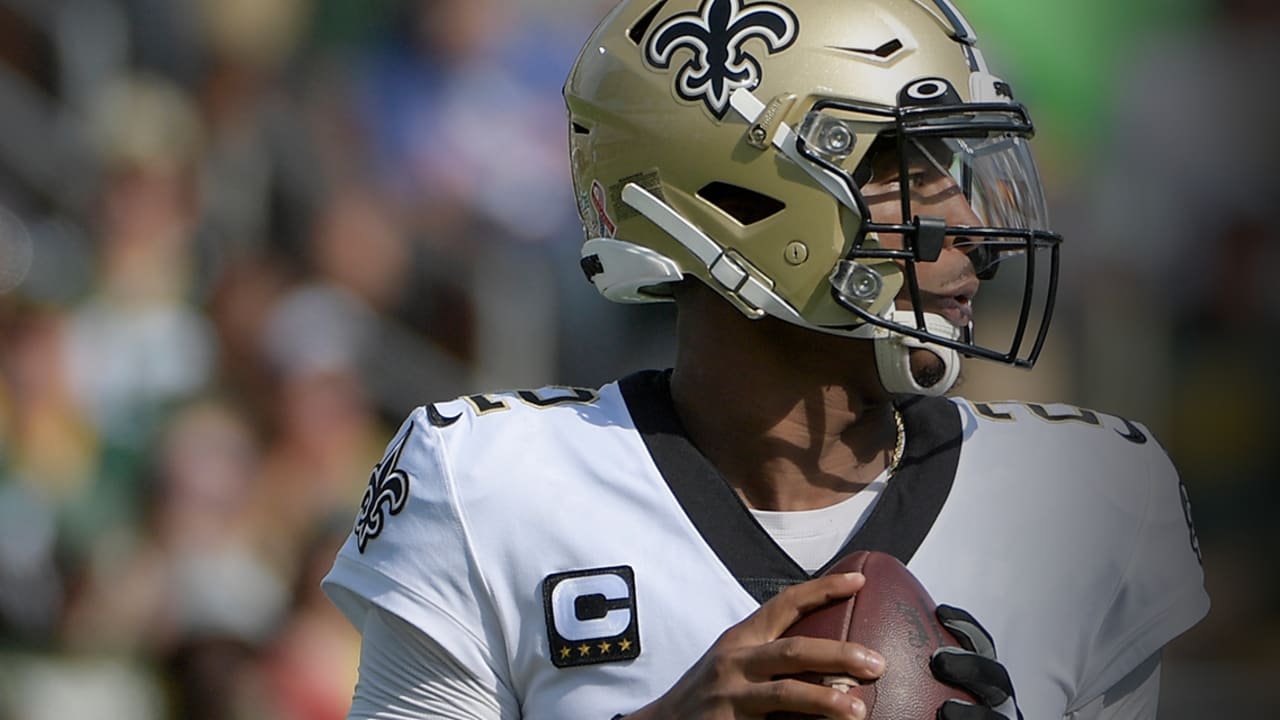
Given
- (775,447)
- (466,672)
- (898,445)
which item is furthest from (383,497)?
(898,445)

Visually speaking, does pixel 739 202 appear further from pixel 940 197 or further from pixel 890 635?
pixel 890 635

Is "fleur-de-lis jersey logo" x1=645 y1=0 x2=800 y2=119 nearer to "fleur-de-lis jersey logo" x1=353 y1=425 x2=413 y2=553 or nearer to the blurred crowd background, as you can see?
"fleur-de-lis jersey logo" x1=353 y1=425 x2=413 y2=553

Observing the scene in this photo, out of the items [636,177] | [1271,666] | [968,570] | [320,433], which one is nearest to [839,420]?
[968,570]

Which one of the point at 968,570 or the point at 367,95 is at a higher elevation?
the point at 367,95

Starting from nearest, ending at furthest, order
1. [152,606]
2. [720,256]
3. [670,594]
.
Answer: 1. [670,594]
2. [720,256]
3. [152,606]

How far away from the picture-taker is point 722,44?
190cm

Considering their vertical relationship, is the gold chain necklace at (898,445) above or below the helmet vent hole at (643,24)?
below

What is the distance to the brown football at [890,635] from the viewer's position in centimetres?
155

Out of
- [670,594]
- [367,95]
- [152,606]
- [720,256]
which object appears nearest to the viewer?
[670,594]

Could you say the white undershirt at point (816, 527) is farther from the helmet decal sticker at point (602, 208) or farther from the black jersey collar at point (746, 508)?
the helmet decal sticker at point (602, 208)

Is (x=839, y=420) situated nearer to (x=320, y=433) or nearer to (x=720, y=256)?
(x=720, y=256)

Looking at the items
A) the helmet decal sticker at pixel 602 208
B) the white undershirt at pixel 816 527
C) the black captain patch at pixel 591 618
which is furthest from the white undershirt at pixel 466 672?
the helmet decal sticker at pixel 602 208

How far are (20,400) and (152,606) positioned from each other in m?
0.68

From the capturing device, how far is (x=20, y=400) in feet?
14.3
